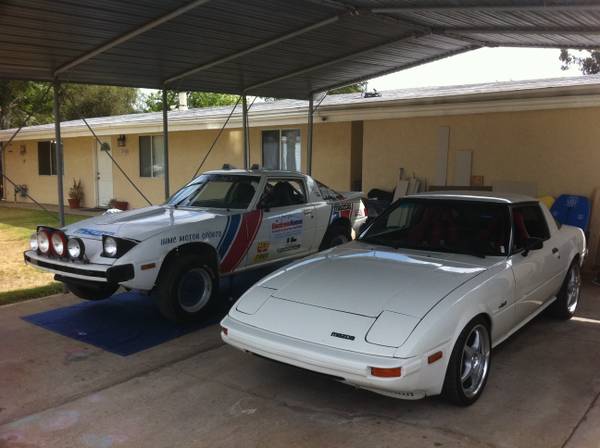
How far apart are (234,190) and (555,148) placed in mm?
5900

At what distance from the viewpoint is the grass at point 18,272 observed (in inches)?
286

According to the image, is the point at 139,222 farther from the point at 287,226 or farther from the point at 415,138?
the point at 415,138

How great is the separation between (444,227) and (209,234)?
255cm

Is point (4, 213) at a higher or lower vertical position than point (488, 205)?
lower

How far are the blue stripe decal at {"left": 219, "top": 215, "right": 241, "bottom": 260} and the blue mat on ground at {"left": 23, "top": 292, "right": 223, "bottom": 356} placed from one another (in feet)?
2.56

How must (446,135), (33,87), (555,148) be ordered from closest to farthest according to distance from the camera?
(555,148), (446,135), (33,87)

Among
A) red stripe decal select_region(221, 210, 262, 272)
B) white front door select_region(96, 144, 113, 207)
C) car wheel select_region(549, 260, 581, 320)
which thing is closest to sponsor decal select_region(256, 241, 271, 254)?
red stripe decal select_region(221, 210, 262, 272)

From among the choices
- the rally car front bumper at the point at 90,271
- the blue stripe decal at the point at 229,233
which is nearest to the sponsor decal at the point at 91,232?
the rally car front bumper at the point at 90,271

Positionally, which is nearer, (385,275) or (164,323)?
(385,275)

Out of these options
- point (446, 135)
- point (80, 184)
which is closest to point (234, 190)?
point (446, 135)

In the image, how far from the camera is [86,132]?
17672mm

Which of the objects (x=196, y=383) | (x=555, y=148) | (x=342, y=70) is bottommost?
(x=196, y=383)

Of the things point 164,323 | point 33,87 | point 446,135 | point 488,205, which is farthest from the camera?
point 33,87

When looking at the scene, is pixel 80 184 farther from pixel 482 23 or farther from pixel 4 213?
pixel 482 23
